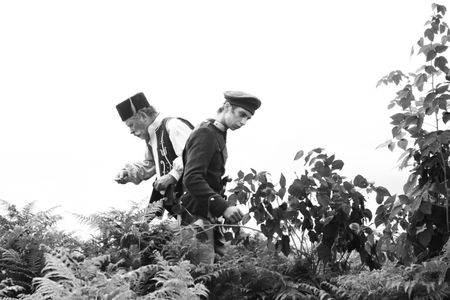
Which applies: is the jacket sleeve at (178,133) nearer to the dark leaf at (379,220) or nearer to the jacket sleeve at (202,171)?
the jacket sleeve at (202,171)

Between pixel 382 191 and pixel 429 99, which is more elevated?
pixel 429 99

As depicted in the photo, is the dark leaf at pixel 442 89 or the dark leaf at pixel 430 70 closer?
the dark leaf at pixel 442 89

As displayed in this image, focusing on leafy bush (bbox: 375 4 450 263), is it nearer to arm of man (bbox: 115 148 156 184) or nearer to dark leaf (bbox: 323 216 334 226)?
dark leaf (bbox: 323 216 334 226)

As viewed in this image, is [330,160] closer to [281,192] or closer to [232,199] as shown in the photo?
[281,192]

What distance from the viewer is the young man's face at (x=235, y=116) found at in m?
6.05

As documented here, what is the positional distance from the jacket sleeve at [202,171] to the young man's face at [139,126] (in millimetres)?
1123

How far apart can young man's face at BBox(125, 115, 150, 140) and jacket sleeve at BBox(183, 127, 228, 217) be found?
1.12 m

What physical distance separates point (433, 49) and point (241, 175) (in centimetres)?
186

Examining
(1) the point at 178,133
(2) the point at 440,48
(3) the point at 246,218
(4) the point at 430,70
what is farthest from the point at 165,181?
(2) the point at 440,48

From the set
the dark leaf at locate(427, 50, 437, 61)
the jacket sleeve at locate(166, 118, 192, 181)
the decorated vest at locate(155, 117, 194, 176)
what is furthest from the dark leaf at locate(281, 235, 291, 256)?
the dark leaf at locate(427, 50, 437, 61)

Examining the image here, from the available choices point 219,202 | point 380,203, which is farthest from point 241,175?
point 380,203

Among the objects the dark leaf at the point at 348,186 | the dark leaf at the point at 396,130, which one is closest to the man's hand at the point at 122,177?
the dark leaf at the point at 348,186

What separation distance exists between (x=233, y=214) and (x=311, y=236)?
0.68 m

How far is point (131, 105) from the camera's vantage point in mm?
6949
